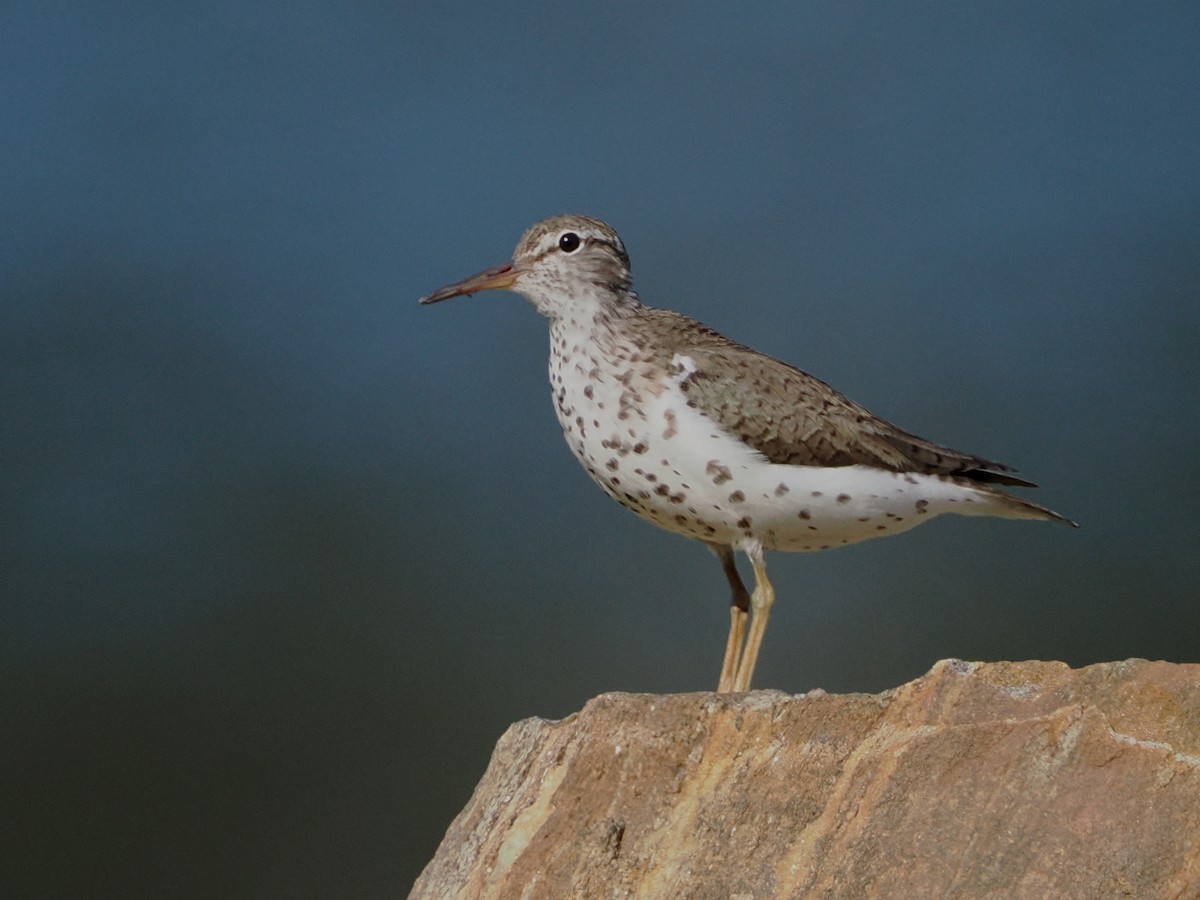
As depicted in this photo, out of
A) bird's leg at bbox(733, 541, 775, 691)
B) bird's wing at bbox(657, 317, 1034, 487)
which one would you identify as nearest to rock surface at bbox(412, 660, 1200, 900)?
bird's leg at bbox(733, 541, 775, 691)

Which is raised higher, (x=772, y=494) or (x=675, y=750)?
(x=772, y=494)

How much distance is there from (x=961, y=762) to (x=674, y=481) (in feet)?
8.63

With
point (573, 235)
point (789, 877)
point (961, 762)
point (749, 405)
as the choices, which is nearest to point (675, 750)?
point (789, 877)

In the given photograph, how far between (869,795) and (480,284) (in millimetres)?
3963

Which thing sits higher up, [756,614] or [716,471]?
[716,471]

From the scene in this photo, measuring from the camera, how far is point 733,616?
7.73 metres

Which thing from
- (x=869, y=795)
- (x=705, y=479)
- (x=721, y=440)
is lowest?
(x=869, y=795)

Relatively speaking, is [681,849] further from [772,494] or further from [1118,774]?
[772,494]

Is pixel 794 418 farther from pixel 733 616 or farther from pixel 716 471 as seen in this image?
pixel 733 616

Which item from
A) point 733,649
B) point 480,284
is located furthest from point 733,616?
point 480,284

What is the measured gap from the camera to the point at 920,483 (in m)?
7.52

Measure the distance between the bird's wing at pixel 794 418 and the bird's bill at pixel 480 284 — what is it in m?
1.08

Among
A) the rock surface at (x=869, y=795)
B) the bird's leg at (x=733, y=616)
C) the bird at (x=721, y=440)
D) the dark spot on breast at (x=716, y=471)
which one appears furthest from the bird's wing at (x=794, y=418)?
the rock surface at (x=869, y=795)

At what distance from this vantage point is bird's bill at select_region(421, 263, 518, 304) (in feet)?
25.6
